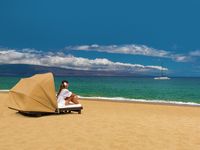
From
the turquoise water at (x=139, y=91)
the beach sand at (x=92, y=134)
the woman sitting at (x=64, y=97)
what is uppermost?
the woman sitting at (x=64, y=97)

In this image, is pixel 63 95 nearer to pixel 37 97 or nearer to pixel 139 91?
pixel 37 97

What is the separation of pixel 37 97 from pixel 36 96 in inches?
2.1

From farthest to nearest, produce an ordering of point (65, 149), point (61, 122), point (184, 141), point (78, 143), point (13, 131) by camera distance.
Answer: point (61, 122) < point (13, 131) < point (184, 141) < point (78, 143) < point (65, 149)

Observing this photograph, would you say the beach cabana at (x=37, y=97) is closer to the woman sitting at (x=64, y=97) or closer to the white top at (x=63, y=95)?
the woman sitting at (x=64, y=97)

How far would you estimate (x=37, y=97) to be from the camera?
44.7 ft

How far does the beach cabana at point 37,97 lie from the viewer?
13.5 meters

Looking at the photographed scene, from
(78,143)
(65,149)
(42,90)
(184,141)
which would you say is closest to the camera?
(65,149)

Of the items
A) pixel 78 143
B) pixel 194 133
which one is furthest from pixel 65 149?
pixel 194 133

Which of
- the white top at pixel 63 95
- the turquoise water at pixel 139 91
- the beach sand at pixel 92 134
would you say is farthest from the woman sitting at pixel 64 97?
the turquoise water at pixel 139 91

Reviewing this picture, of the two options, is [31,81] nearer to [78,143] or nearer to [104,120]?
[104,120]

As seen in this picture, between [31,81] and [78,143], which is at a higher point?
[31,81]

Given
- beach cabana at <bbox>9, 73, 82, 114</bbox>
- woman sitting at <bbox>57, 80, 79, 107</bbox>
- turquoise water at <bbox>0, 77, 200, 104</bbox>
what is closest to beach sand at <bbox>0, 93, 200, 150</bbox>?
beach cabana at <bbox>9, 73, 82, 114</bbox>

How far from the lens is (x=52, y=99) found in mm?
13844

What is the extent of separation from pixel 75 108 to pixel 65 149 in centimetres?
603
